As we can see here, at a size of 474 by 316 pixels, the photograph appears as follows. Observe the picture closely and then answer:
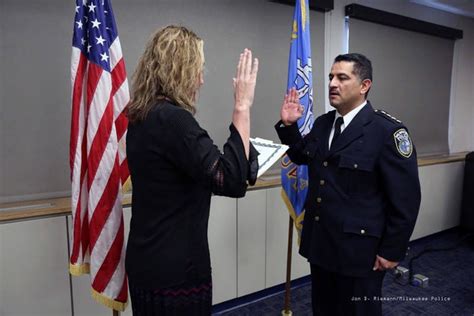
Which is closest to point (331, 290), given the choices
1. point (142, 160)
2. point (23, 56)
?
point (142, 160)

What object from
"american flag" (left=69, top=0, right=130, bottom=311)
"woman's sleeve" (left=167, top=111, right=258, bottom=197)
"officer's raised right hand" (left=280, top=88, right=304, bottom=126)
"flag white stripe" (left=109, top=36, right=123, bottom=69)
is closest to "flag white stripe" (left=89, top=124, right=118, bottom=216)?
"american flag" (left=69, top=0, right=130, bottom=311)

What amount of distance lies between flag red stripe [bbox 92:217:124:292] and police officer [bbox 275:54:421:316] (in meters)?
0.87

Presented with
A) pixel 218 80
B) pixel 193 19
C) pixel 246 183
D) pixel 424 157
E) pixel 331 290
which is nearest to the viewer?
pixel 246 183

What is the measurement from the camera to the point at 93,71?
1.46 meters

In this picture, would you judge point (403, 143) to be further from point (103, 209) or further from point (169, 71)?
point (103, 209)

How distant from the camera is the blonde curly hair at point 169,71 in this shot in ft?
3.08

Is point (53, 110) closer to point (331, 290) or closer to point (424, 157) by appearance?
point (331, 290)

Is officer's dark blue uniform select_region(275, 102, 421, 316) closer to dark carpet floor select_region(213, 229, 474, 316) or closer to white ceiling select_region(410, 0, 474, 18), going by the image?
dark carpet floor select_region(213, 229, 474, 316)

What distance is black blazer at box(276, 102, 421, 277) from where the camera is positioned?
1.38 m

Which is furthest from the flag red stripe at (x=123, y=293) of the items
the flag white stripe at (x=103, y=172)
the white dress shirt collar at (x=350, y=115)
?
the white dress shirt collar at (x=350, y=115)

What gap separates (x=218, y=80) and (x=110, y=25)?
940 millimetres

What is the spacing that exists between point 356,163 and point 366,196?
15 centimetres

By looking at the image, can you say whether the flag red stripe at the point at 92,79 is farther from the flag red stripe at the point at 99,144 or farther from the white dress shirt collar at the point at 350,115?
the white dress shirt collar at the point at 350,115

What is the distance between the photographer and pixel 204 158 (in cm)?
86
